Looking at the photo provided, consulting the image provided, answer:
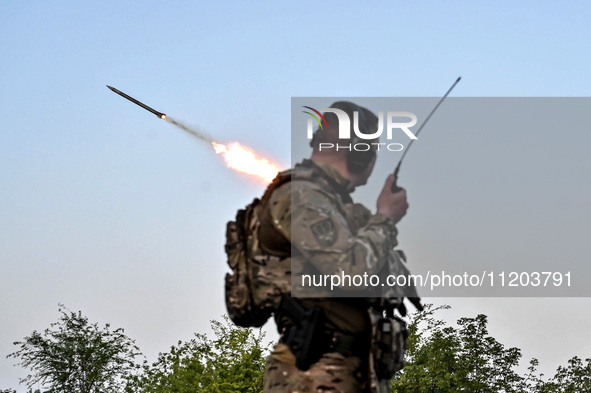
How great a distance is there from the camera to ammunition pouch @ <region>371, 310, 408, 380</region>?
336 inches

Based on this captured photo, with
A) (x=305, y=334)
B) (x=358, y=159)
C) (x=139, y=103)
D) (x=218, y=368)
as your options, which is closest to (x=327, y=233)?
(x=305, y=334)

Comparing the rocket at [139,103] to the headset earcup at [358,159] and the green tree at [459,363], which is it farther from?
the green tree at [459,363]

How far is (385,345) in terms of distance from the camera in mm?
8539

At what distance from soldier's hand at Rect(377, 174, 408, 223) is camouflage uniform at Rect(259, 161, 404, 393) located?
123mm

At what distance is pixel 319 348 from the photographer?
8562 mm

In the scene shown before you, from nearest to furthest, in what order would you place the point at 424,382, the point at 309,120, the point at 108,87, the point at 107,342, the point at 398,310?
the point at 398,310 → the point at 309,120 → the point at 108,87 → the point at 424,382 → the point at 107,342

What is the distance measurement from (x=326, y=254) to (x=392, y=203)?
853 millimetres

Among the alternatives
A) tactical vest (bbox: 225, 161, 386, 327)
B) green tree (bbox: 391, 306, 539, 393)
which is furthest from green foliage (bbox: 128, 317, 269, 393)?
tactical vest (bbox: 225, 161, 386, 327)

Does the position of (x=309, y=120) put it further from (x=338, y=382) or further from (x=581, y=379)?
(x=581, y=379)

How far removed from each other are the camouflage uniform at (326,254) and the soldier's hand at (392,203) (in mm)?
123

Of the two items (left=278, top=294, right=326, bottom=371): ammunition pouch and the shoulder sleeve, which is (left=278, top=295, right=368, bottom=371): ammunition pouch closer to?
(left=278, top=294, right=326, bottom=371): ammunition pouch

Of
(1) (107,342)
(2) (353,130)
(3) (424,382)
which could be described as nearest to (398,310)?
(2) (353,130)

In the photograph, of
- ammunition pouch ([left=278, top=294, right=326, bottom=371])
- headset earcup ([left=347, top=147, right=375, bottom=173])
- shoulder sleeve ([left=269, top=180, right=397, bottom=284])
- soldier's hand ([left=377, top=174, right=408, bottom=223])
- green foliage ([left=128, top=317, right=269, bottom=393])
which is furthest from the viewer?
green foliage ([left=128, top=317, right=269, bottom=393])

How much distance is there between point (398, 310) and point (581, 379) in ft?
101
